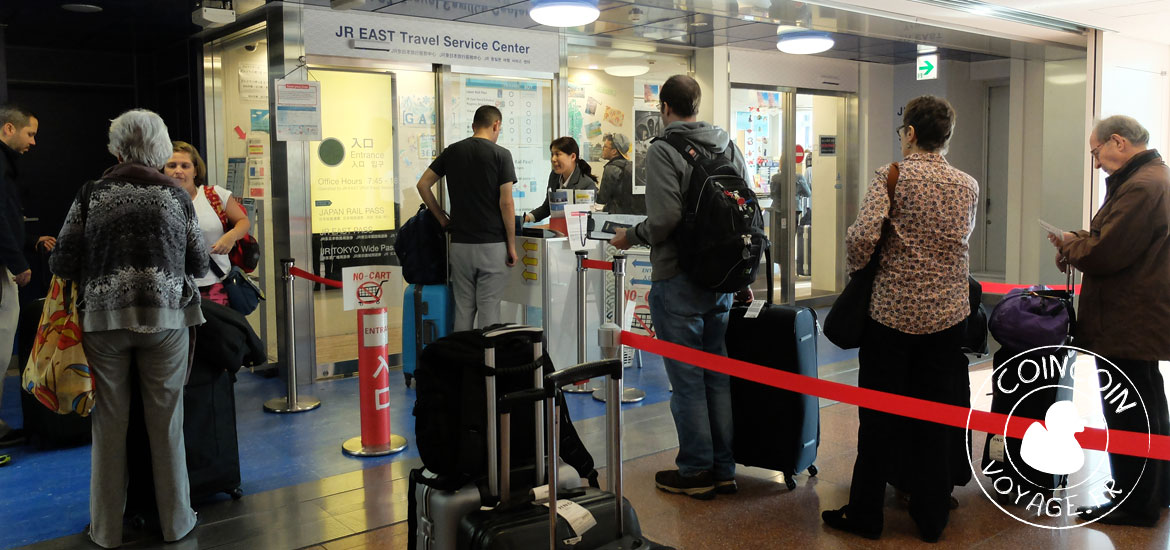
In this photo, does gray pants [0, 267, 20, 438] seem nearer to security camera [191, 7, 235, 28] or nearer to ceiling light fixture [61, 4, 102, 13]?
security camera [191, 7, 235, 28]

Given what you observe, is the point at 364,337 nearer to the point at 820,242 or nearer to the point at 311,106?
the point at 311,106

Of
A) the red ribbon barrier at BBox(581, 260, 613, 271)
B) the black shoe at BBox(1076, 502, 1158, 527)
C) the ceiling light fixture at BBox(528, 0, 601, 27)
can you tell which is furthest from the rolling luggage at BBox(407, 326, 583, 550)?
the ceiling light fixture at BBox(528, 0, 601, 27)

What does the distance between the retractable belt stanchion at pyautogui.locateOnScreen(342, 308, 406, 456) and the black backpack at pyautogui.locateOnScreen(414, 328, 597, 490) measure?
1856 mm

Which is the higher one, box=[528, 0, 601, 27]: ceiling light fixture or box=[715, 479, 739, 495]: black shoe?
box=[528, 0, 601, 27]: ceiling light fixture

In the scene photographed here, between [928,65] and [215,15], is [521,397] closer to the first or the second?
[215,15]

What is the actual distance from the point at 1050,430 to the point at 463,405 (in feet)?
7.83

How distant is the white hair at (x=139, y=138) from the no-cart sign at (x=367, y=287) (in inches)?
64.1

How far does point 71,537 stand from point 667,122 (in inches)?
111

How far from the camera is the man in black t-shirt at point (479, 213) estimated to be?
5.73m

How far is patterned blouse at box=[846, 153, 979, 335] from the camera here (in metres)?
3.31

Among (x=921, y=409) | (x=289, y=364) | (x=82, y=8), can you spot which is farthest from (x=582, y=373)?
(x=82, y=8)

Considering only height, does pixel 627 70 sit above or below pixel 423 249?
above

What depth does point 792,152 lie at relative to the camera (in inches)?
392

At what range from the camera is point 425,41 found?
21.7 feet
